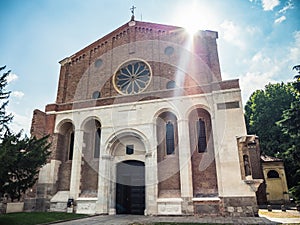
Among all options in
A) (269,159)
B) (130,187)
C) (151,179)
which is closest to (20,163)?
(151,179)

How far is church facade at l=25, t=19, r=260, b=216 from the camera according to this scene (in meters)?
11.7

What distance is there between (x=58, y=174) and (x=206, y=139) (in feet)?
30.8

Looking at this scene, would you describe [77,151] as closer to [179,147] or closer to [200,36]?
[179,147]

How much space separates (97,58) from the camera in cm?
1716

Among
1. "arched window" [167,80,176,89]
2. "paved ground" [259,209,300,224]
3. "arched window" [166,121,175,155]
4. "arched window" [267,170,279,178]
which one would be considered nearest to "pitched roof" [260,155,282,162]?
"arched window" [267,170,279,178]

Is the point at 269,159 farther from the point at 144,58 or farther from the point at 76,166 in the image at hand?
the point at 76,166

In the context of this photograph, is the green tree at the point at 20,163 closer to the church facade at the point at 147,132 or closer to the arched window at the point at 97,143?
the church facade at the point at 147,132

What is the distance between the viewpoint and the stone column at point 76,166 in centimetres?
1340

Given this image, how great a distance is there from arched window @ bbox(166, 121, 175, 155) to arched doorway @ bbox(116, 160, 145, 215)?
1.89 meters

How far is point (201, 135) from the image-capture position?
1329 centimetres

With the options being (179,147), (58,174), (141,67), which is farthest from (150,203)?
(141,67)

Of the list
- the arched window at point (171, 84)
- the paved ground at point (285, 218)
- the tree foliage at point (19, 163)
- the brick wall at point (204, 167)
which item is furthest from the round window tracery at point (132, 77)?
the paved ground at point (285, 218)

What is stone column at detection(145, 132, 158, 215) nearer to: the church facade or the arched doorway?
the church facade

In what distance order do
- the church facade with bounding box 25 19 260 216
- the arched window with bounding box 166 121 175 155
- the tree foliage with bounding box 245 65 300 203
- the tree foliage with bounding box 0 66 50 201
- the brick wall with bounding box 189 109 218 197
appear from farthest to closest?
the tree foliage with bounding box 245 65 300 203
the arched window with bounding box 166 121 175 155
the brick wall with bounding box 189 109 218 197
the church facade with bounding box 25 19 260 216
the tree foliage with bounding box 0 66 50 201
